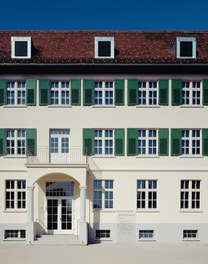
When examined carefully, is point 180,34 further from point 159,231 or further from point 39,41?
point 159,231

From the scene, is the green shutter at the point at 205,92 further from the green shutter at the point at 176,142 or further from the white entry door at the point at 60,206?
the white entry door at the point at 60,206

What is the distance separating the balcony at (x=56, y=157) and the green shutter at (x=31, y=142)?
161 millimetres

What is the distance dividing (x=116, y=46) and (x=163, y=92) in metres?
4.07

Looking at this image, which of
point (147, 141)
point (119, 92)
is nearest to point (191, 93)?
point (147, 141)

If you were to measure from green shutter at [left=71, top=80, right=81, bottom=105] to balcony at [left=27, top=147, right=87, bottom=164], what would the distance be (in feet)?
8.34

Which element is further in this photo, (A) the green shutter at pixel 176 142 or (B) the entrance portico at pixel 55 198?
(A) the green shutter at pixel 176 142

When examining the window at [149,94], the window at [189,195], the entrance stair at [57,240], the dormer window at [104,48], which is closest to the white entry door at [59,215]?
the entrance stair at [57,240]

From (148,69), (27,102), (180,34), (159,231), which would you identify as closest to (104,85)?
(148,69)

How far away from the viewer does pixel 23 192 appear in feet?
69.3

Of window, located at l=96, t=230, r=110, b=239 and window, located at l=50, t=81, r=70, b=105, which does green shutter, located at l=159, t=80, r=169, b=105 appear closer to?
window, located at l=50, t=81, r=70, b=105

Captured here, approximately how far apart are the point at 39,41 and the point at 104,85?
5.11 metres

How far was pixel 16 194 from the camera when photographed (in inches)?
827

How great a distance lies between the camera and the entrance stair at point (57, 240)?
64.7ft

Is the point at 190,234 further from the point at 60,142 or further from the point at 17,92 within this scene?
the point at 17,92
